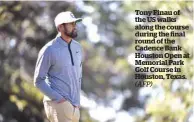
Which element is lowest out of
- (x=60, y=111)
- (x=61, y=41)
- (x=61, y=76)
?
(x=60, y=111)

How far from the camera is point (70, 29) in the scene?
173 cm

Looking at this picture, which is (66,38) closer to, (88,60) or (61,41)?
(61,41)

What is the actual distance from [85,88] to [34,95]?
332 mm

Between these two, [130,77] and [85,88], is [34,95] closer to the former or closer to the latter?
[85,88]

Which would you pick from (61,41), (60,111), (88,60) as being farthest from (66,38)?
(88,60)

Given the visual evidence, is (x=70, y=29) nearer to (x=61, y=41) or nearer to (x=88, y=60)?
(x=61, y=41)

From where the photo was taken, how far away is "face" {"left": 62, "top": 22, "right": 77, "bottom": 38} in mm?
1728

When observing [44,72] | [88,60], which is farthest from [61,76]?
[88,60]

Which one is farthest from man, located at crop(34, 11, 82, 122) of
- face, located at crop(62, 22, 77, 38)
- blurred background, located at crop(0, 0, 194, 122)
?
blurred background, located at crop(0, 0, 194, 122)

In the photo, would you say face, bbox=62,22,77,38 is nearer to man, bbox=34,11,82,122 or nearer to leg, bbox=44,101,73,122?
man, bbox=34,11,82,122

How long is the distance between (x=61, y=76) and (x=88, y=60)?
1.77 metres

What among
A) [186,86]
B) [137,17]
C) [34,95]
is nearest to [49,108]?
[137,17]

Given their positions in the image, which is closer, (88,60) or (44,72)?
(44,72)

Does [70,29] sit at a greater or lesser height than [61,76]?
greater
